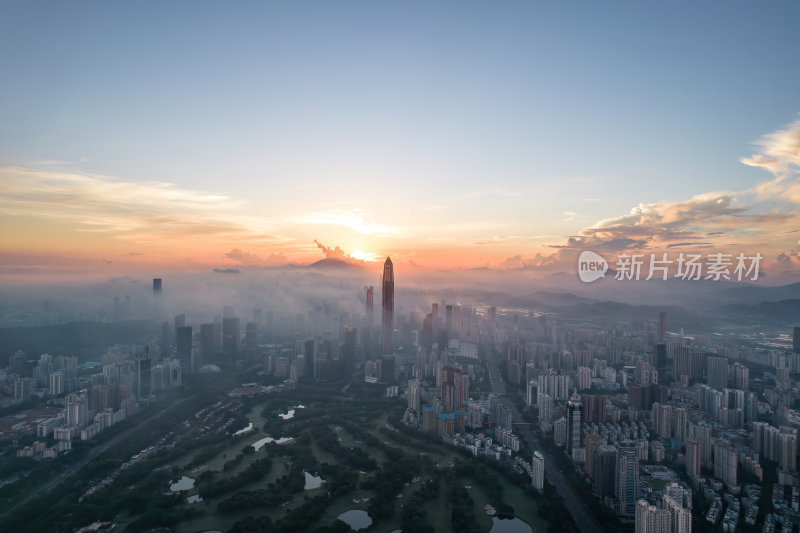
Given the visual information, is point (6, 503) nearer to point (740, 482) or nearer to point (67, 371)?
point (67, 371)

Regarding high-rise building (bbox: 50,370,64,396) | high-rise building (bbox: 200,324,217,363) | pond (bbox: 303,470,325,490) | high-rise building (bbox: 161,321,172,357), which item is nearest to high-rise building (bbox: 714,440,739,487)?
pond (bbox: 303,470,325,490)

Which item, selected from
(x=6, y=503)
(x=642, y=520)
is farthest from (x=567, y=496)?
(x=6, y=503)

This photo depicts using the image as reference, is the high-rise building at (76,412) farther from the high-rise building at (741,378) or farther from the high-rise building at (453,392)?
the high-rise building at (741,378)

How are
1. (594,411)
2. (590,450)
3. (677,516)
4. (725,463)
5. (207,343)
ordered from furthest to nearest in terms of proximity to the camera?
(207,343)
(594,411)
(590,450)
(725,463)
(677,516)

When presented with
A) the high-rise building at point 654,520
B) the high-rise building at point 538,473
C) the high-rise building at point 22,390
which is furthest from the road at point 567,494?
the high-rise building at point 22,390

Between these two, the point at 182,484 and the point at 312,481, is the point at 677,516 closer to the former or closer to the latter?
the point at 312,481

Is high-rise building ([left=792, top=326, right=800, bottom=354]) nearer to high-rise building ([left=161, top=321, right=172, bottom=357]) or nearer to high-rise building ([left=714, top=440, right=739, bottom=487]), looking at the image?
high-rise building ([left=714, top=440, right=739, bottom=487])

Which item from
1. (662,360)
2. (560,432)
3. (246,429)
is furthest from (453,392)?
(662,360)
